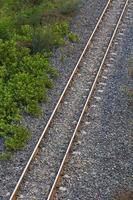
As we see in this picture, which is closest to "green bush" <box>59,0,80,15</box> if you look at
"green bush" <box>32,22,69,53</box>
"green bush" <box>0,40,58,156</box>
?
"green bush" <box>32,22,69,53</box>

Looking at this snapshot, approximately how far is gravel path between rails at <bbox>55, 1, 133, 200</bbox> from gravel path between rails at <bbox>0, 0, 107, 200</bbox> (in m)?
1.30

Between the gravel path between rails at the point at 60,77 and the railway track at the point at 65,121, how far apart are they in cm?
24

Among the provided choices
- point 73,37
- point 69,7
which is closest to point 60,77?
point 73,37

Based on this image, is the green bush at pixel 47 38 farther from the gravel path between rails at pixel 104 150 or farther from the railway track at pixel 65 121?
the gravel path between rails at pixel 104 150

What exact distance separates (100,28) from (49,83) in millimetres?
6587

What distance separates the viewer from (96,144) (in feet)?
50.8

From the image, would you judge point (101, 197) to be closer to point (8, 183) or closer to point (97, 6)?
point (8, 183)

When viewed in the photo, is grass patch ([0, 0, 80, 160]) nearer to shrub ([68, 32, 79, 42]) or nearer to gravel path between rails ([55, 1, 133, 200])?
shrub ([68, 32, 79, 42])

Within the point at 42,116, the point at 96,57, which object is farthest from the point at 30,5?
the point at 42,116

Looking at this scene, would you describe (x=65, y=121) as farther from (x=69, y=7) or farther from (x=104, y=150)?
(x=69, y=7)

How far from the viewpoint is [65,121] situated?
16.6 meters

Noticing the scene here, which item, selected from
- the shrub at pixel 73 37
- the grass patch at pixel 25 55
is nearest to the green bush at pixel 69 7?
the grass patch at pixel 25 55

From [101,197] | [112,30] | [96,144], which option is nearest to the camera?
[101,197]

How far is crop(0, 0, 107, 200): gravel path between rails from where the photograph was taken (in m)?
13.7
